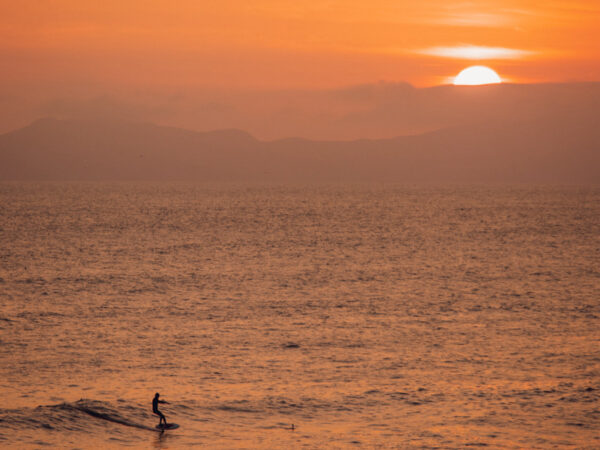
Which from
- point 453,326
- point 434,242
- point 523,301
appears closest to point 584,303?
point 523,301

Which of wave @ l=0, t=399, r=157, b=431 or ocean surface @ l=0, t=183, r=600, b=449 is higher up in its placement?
ocean surface @ l=0, t=183, r=600, b=449

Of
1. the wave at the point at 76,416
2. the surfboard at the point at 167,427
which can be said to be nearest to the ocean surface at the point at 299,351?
the wave at the point at 76,416

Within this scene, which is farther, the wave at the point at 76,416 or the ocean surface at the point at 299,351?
the ocean surface at the point at 299,351

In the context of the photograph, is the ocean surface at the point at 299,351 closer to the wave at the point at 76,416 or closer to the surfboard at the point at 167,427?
the wave at the point at 76,416

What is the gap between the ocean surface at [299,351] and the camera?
113 ft

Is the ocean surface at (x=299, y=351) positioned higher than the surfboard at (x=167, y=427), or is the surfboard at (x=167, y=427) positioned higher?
the ocean surface at (x=299, y=351)

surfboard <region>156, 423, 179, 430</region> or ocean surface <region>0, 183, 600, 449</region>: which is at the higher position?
ocean surface <region>0, 183, 600, 449</region>

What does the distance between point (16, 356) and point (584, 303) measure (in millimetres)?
47917

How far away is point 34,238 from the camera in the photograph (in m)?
128

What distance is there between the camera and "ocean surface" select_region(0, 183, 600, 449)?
3456 cm

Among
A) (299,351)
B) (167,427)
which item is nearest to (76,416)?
(167,427)

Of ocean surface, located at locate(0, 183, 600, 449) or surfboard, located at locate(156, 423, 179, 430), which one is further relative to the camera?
→ ocean surface, located at locate(0, 183, 600, 449)

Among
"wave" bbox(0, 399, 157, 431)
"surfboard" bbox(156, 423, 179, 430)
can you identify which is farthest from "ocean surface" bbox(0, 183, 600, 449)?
"surfboard" bbox(156, 423, 179, 430)

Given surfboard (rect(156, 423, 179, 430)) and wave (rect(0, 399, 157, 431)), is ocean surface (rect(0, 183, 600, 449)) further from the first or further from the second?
surfboard (rect(156, 423, 179, 430))
